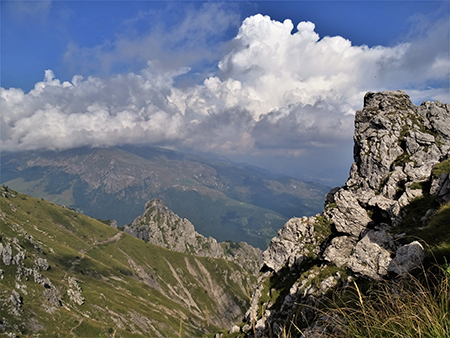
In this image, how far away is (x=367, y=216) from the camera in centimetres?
4194

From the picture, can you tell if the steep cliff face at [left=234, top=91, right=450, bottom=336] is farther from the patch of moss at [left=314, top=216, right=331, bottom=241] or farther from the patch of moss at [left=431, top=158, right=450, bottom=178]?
the patch of moss at [left=314, top=216, right=331, bottom=241]

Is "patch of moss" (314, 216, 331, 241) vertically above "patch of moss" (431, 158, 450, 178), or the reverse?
"patch of moss" (431, 158, 450, 178)

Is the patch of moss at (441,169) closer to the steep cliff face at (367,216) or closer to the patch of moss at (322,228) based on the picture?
the steep cliff face at (367,216)

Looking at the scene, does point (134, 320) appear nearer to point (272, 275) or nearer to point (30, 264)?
point (30, 264)

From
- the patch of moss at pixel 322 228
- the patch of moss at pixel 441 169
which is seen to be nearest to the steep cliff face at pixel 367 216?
the patch of moss at pixel 441 169

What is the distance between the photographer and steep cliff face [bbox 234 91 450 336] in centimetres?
2652

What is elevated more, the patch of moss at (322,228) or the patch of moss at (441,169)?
the patch of moss at (441,169)

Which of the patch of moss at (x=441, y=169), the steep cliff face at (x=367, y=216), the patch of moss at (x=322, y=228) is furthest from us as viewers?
the patch of moss at (x=322, y=228)

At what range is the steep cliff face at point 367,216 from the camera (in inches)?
1044

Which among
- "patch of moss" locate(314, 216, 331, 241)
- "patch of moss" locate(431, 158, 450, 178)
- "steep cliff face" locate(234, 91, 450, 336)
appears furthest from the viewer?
"patch of moss" locate(314, 216, 331, 241)

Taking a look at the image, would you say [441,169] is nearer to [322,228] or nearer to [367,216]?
[367,216]

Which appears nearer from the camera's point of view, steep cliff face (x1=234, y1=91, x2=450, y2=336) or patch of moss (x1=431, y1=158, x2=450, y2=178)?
steep cliff face (x1=234, y1=91, x2=450, y2=336)

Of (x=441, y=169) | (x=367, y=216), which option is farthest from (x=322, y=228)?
(x=441, y=169)

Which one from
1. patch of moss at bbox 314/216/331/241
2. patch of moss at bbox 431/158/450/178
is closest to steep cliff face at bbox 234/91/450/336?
patch of moss at bbox 431/158/450/178
